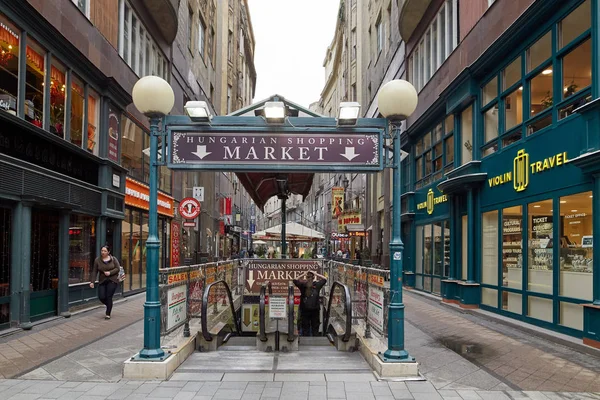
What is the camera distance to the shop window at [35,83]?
1088cm

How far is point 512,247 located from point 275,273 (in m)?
5.57

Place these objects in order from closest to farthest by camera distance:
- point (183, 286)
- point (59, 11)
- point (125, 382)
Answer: point (125, 382)
point (183, 286)
point (59, 11)

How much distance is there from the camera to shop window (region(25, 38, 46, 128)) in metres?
10.9

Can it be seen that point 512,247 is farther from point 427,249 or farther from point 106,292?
point 106,292

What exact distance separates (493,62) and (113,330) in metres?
10.9

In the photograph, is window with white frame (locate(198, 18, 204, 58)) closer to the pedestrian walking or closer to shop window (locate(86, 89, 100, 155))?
shop window (locate(86, 89, 100, 155))

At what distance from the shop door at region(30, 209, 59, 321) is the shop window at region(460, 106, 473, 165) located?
1128 cm

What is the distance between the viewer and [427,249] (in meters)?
→ 19.6

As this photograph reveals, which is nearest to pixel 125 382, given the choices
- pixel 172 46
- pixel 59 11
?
pixel 59 11

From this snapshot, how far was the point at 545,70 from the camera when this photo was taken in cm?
1085

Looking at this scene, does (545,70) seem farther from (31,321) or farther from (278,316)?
(31,321)

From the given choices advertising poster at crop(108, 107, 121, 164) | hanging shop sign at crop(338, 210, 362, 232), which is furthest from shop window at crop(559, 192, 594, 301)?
hanging shop sign at crop(338, 210, 362, 232)

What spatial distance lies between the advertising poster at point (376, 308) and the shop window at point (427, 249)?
11.3m

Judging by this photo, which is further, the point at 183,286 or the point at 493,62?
the point at 493,62
